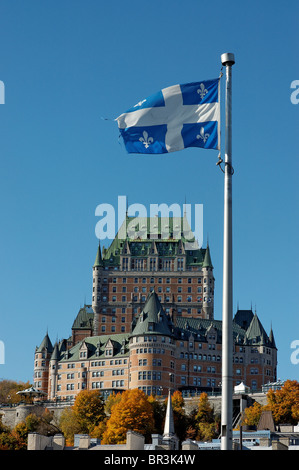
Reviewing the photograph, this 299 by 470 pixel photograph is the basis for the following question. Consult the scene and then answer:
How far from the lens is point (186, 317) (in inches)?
7682

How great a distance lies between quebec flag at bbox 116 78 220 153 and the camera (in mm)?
36094

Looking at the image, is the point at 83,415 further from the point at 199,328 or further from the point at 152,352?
the point at 199,328

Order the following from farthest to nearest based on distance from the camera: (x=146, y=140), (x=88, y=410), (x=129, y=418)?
(x=88, y=410) → (x=129, y=418) → (x=146, y=140)

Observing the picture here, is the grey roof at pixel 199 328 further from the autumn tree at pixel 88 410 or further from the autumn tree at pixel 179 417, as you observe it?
the autumn tree at pixel 88 410

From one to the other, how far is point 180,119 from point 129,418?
114084mm

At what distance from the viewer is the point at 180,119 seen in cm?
3641

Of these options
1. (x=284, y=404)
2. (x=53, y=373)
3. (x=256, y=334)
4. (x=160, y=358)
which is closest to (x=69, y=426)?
(x=160, y=358)

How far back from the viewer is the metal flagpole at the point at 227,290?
31.2 m

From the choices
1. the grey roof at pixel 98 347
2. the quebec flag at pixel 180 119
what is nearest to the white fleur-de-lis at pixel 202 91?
the quebec flag at pixel 180 119

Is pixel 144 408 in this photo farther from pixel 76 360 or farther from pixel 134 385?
pixel 76 360

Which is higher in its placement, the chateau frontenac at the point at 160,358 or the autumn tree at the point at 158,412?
the chateau frontenac at the point at 160,358

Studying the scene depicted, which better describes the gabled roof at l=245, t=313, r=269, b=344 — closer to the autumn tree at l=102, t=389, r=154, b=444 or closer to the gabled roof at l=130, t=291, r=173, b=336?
the gabled roof at l=130, t=291, r=173, b=336

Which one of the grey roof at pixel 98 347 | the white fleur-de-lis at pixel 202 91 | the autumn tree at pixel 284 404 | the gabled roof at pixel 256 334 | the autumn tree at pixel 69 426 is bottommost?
the autumn tree at pixel 69 426
